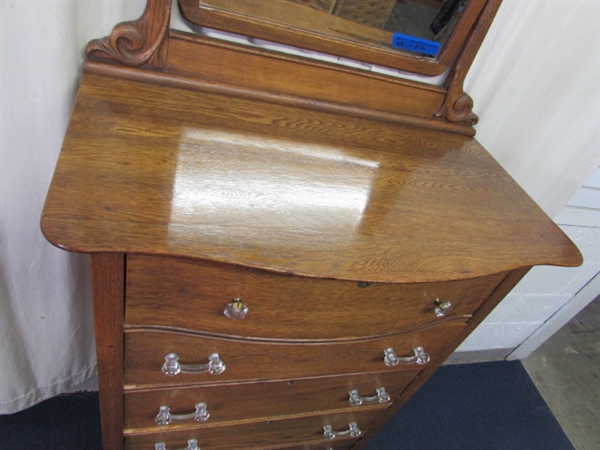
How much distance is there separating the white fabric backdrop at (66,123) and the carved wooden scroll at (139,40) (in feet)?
0.20

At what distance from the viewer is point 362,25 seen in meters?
0.91

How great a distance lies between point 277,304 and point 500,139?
921mm

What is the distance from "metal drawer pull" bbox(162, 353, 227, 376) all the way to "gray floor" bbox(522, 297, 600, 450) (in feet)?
6.27

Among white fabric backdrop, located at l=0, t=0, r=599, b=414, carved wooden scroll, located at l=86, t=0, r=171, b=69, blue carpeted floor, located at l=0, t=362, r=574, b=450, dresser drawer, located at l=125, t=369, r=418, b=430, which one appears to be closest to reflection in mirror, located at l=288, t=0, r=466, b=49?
white fabric backdrop, located at l=0, t=0, r=599, b=414

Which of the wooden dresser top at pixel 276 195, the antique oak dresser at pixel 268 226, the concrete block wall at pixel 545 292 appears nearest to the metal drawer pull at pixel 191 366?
the antique oak dresser at pixel 268 226

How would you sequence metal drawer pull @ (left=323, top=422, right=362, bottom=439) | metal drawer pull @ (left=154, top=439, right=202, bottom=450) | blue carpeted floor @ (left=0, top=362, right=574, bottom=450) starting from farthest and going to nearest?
blue carpeted floor @ (left=0, top=362, right=574, bottom=450) → metal drawer pull @ (left=323, top=422, right=362, bottom=439) → metal drawer pull @ (left=154, top=439, right=202, bottom=450)

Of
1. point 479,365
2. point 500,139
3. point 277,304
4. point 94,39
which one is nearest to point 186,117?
point 94,39

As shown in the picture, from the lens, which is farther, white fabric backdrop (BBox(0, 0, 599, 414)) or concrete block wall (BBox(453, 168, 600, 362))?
concrete block wall (BBox(453, 168, 600, 362))

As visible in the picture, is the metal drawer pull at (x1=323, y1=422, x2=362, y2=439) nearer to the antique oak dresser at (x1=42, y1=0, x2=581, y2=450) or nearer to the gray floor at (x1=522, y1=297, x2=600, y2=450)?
the antique oak dresser at (x1=42, y1=0, x2=581, y2=450)

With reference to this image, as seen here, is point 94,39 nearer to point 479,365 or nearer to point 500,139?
point 500,139

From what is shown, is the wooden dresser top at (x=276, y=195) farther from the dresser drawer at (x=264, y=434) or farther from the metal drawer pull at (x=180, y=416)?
the dresser drawer at (x=264, y=434)

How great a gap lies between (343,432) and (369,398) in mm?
196

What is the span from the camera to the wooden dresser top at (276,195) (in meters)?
0.56

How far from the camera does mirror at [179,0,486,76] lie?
32.5 inches
